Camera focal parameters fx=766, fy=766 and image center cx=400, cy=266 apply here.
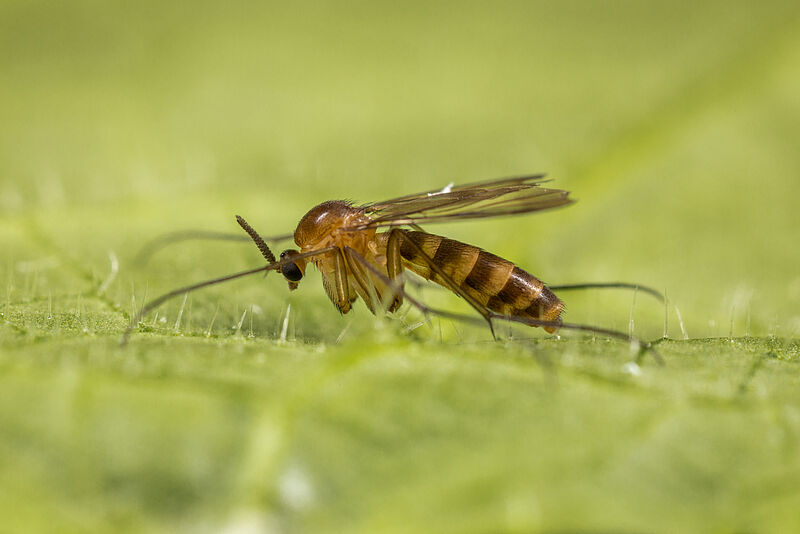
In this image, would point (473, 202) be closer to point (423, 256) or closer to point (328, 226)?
point (423, 256)

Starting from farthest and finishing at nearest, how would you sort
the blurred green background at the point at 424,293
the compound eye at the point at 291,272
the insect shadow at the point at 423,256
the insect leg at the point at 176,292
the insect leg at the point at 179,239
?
the insect leg at the point at 179,239
the compound eye at the point at 291,272
the insect shadow at the point at 423,256
the insect leg at the point at 176,292
the blurred green background at the point at 424,293

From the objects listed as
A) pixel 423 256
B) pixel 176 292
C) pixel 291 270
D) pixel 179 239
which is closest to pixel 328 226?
pixel 291 270

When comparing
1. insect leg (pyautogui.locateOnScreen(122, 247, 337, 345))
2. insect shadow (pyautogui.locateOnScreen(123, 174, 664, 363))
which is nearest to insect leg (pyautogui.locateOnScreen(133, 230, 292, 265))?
insect shadow (pyautogui.locateOnScreen(123, 174, 664, 363))

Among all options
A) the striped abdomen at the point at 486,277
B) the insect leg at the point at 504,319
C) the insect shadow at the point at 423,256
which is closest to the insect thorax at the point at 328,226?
the insect shadow at the point at 423,256

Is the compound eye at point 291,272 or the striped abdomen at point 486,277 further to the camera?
the compound eye at point 291,272

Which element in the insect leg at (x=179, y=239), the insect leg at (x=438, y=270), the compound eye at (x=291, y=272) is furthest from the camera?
the insect leg at (x=179, y=239)

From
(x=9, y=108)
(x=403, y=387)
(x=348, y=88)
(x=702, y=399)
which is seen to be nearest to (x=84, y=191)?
(x=9, y=108)

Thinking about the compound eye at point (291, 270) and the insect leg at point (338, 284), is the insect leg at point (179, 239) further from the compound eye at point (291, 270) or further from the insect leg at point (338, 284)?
the insect leg at point (338, 284)

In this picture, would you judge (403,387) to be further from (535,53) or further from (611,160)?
(535,53)
